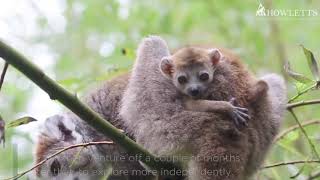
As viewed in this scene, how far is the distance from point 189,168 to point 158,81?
955mm

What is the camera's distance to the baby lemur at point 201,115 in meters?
4.89

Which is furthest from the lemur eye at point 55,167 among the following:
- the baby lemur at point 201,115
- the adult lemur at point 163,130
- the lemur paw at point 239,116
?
the lemur paw at point 239,116

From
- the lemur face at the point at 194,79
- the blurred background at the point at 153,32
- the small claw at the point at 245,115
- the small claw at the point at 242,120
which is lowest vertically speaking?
the small claw at the point at 242,120

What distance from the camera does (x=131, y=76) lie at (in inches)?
232

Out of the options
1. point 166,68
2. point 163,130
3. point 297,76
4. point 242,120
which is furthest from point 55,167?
point 297,76

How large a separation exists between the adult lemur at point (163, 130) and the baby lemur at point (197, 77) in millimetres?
67

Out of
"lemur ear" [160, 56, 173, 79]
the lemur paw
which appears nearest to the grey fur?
"lemur ear" [160, 56, 173, 79]

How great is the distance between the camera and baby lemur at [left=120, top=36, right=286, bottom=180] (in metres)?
4.89

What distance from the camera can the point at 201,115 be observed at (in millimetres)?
5035

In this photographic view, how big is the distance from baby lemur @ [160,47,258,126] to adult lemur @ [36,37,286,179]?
67 mm

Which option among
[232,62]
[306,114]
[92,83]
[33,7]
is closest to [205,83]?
[232,62]

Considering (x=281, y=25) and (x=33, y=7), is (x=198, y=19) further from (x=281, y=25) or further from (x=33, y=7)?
(x=33, y=7)

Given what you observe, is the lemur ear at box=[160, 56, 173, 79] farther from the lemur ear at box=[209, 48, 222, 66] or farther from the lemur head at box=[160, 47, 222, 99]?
the lemur ear at box=[209, 48, 222, 66]

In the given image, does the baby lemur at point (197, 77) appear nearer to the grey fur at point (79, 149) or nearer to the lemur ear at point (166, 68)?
the lemur ear at point (166, 68)
